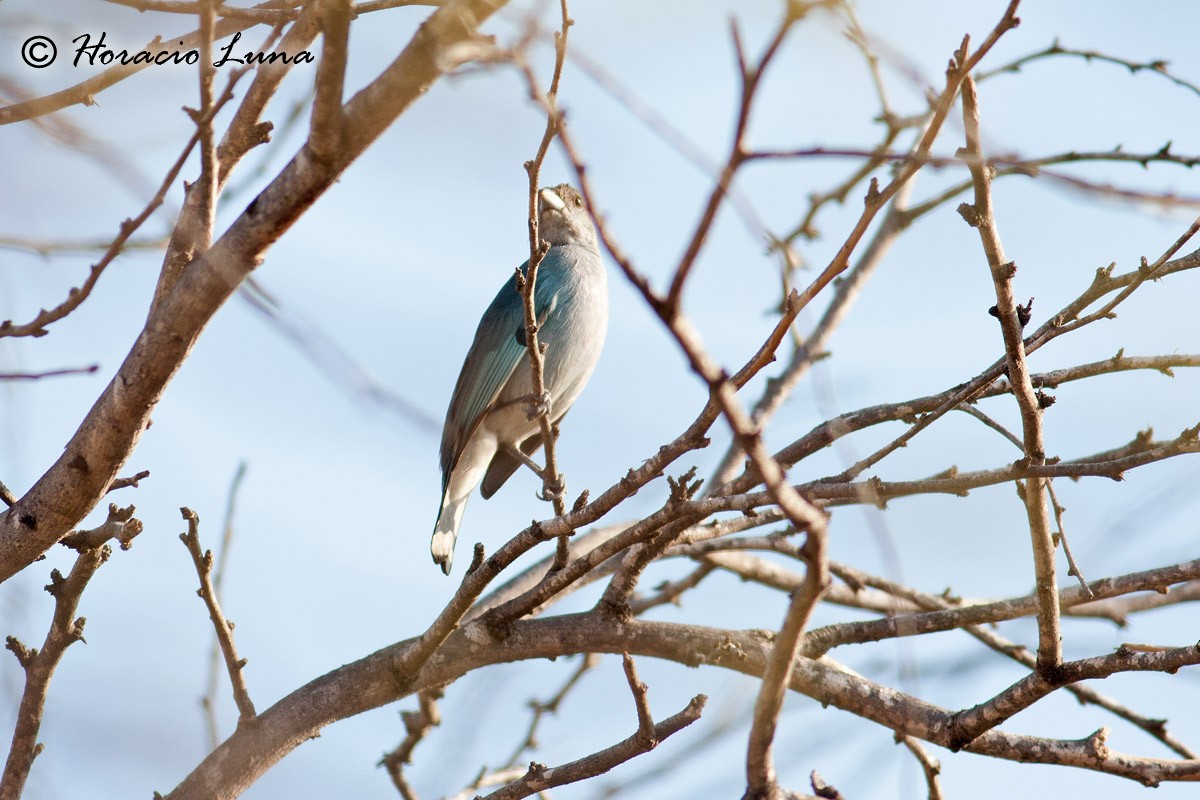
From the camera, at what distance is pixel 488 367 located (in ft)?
20.0

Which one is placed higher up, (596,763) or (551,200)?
(551,200)

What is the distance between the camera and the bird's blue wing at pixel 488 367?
5941mm

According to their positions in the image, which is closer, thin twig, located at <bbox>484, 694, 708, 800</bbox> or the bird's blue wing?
thin twig, located at <bbox>484, 694, 708, 800</bbox>

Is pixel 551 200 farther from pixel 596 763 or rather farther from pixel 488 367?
pixel 596 763

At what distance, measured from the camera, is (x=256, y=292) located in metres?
2.15

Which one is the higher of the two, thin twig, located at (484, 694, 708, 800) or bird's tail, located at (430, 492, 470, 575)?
bird's tail, located at (430, 492, 470, 575)

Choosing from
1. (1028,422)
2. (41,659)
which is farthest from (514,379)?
(1028,422)

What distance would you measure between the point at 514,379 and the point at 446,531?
87cm

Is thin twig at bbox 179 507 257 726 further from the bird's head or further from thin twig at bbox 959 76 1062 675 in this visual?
the bird's head

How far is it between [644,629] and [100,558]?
1681 mm

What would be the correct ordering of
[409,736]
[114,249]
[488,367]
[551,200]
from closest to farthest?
[114,249], [409,736], [488,367], [551,200]

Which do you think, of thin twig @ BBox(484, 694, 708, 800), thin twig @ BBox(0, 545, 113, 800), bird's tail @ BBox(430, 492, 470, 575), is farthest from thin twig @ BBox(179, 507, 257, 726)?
bird's tail @ BBox(430, 492, 470, 575)

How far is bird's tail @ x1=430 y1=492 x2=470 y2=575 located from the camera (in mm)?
5852

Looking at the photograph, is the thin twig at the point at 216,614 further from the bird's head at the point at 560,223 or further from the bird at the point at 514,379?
the bird's head at the point at 560,223
